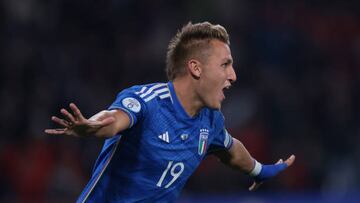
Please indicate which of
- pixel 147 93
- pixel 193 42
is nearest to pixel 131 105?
pixel 147 93

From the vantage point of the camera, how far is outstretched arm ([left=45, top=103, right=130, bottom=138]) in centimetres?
398

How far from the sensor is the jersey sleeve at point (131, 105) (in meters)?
4.56

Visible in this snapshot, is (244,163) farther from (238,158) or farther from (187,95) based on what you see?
(187,95)

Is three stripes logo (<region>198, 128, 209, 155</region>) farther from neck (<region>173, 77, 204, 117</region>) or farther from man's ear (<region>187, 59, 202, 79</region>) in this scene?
man's ear (<region>187, 59, 202, 79</region>)

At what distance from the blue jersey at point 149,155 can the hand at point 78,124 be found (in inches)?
24.3

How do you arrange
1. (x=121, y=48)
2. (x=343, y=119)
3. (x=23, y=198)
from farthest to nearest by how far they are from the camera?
(x=121, y=48)
(x=343, y=119)
(x=23, y=198)

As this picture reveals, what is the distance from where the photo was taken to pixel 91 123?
13.4ft

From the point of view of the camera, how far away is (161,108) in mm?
4922

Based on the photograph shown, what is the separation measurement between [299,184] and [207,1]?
318 cm

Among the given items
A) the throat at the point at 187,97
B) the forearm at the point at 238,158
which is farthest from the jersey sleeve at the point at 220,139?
the throat at the point at 187,97

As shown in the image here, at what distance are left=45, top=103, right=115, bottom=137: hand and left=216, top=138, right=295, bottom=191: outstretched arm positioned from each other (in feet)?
5.27

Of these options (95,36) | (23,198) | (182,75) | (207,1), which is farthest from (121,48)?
(182,75)

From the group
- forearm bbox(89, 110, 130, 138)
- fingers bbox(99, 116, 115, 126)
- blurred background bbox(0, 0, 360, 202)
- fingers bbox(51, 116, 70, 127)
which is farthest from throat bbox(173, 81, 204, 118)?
blurred background bbox(0, 0, 360, 202)

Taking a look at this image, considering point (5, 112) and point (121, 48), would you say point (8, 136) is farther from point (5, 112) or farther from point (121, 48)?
point (121, 48)
